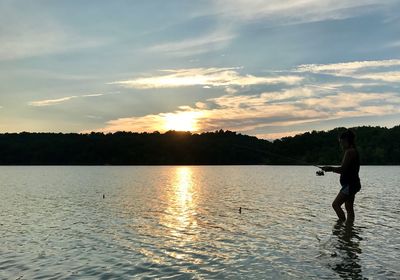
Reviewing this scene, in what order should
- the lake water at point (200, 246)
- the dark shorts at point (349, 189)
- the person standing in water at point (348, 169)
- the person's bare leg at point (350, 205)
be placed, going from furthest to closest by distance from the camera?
1. the person's bare leg at point (350, 205)
2. the dark shorts at point (349, 189)
3. the person standing in water at point (348, 169)
4. the lake water at point (200, 246)

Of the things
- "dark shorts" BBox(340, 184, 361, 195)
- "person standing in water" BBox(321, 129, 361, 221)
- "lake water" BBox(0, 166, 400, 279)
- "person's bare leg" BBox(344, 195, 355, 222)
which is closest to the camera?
"lake water" BBox(0, 166, 400, 279)

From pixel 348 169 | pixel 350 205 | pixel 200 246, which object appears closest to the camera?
pixel 200 246

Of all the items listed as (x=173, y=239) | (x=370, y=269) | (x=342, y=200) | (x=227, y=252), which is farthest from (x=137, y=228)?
(x=370, y=269)

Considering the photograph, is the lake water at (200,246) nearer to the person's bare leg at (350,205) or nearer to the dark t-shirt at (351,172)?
the person's bare leg at (350,205)

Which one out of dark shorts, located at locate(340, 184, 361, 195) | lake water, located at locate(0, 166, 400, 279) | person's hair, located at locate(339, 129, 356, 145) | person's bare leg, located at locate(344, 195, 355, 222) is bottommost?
lake water, located at locate(0, 166, 400, 279)

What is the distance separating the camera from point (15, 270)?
11.7 m

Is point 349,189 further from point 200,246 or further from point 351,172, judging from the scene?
point 200,246

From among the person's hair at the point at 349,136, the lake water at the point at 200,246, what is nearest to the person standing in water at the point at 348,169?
the person's hair at the point at 349,136

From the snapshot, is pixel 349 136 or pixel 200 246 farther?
pixel 349 136

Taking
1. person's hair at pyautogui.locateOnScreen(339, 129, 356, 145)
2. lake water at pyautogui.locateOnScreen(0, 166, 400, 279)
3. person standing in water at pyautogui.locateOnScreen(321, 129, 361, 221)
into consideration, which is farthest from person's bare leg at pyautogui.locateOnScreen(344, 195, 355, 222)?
person's hair at pyautogui.locateOnScreen(339, 129, 356, 145)

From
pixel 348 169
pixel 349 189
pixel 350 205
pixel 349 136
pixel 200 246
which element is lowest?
pixel 200 246

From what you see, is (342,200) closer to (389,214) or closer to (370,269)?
(370,269)

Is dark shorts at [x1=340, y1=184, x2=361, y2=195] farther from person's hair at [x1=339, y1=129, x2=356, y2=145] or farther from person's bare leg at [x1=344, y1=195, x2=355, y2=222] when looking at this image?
person's hair at [x1=339, y1=129, x2=356, y2=145]

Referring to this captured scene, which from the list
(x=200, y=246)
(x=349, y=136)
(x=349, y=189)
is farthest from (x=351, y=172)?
(x=200, y=246)
